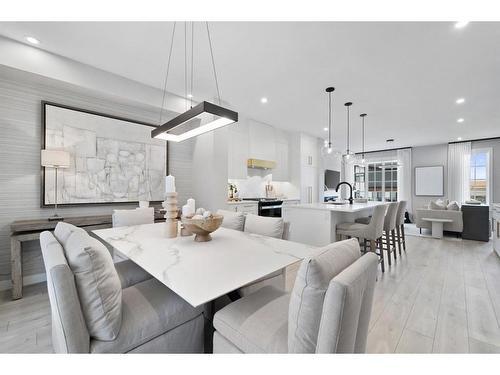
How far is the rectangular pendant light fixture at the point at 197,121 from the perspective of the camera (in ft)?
5.03

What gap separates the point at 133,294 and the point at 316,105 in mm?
3880

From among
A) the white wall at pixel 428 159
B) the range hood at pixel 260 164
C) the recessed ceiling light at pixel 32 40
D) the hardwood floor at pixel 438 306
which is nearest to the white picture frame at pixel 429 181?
the white wall at pixel 428 159

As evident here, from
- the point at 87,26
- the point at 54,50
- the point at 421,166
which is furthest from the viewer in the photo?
the point at 421,166

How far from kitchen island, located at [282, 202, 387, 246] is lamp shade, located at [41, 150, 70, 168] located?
2.82 metres

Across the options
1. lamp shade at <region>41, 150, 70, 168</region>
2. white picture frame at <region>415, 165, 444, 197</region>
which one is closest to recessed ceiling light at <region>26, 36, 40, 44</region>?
lamp shade at <region>41, 150, 70, 168</region>

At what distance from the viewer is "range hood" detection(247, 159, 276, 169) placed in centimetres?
461

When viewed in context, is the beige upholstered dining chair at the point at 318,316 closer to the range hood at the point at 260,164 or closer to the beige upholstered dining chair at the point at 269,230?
the beige upholstered dining chair at the point at 269,230

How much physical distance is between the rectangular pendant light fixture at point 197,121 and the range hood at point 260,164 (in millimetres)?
2425

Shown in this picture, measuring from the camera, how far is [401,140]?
6.48 m

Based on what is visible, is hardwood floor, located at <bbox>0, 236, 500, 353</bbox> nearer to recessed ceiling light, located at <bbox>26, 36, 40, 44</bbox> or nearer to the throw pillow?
the throw pillow

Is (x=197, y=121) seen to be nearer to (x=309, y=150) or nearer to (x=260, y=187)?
(x=260, y=187)
